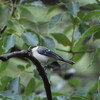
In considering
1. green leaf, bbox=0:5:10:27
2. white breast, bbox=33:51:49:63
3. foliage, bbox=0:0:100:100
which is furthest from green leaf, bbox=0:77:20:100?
green leaf, bbox=0:5:10:27

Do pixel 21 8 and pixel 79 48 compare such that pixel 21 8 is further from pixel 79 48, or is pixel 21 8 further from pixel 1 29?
pixel 79 48

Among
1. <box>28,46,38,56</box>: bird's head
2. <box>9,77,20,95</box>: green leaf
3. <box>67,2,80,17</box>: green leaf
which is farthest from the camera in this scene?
<box>67,2,80,17</box>: green leaf

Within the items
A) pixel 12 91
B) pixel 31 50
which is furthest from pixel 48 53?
pixel 31 50

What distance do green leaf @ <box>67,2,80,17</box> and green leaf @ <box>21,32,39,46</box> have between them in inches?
8.4

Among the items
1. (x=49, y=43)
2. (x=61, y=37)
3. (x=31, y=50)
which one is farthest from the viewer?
(x=61, y=37)

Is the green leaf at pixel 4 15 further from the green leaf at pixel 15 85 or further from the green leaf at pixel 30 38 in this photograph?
the green leaf at pixel 15 85

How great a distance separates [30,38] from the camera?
5.52 ft

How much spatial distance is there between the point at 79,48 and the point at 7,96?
0.55 m

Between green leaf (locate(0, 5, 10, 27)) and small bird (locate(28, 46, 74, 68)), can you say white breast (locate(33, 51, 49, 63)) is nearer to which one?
small bird (locate(28, 46, 74, 68))

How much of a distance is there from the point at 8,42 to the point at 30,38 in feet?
0.30

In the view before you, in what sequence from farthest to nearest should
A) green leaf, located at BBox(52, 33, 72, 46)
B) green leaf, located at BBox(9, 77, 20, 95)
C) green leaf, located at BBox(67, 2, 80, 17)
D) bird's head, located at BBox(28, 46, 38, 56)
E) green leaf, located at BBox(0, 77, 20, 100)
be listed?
green leaf, located at BBox(52, 33, 72, 46)
green leaf, located at BBox(67, 2, 80, 17)
green leaf, located at BBox(9, 77, 20, 95)
green leaf, located at BBox(0, 77, 20, 100)
bird's head, located at BBox(28, 46, 38, 56)

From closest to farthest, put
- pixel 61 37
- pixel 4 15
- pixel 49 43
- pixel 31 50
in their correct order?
pixel 31 50, pixel 4 15, pixel 49 43, pixel 61 37

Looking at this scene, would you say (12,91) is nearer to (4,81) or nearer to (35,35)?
(4,81)

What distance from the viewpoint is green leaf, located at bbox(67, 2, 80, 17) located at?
1.81m
